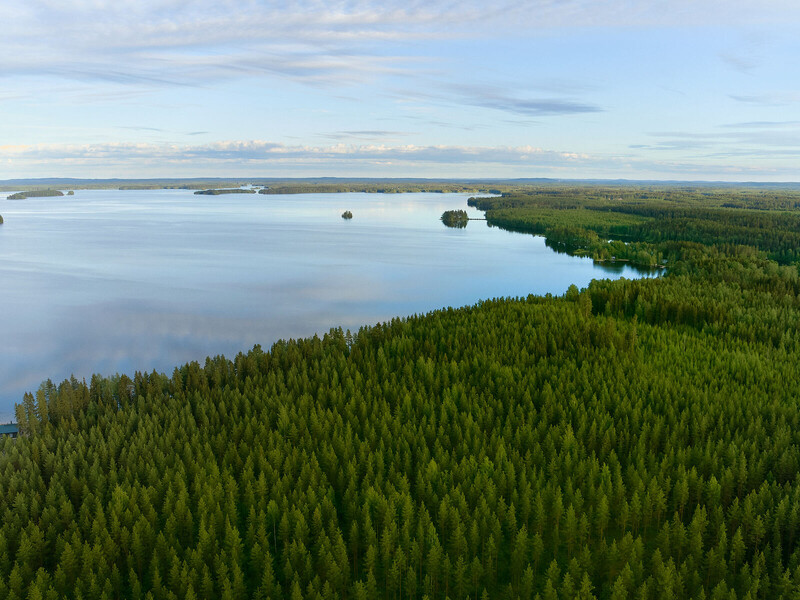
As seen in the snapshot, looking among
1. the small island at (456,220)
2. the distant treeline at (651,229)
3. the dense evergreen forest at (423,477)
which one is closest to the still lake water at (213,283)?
the distant treeline at (651,229)

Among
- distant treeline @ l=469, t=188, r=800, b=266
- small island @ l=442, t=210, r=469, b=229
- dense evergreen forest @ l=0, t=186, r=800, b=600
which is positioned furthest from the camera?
small island @ l=442, t=210, r=469, b=229

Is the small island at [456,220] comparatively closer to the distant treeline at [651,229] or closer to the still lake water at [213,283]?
the distant treeline at [651,229]

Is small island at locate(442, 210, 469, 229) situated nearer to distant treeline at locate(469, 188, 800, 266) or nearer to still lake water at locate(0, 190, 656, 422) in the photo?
distant treeline at locate(469, 188, 800, 266)

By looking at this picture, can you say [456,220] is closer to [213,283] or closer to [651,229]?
[651,229]

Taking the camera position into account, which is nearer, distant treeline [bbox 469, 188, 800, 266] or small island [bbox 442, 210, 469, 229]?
distant treeline [bbox 469, 188, 800, 266]

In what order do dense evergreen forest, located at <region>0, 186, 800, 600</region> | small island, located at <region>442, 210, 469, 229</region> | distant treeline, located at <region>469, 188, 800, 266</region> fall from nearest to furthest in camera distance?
dense evergreen forest, located at <region>0, 186, 800, 600</region>, distant treeline, located at <region>469, 188, 800, 266</region>, small island, located at <region>442, 210, 469, 229</region>

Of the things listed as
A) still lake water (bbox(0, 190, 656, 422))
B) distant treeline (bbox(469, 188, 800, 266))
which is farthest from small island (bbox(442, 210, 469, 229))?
still lake water (bbox(0, 190, 656, 422))

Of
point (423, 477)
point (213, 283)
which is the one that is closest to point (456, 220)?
point (213, 283)
